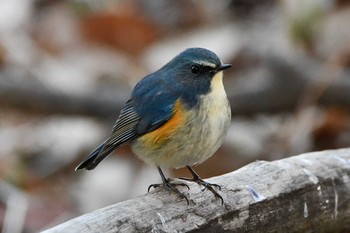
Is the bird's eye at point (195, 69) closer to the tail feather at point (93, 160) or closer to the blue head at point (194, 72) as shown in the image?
the blue head at point (194, 72)

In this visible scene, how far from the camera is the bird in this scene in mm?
4809

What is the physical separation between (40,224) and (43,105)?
1019mm

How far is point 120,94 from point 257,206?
125 inches

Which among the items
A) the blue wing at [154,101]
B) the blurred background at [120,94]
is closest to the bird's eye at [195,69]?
the blue wing at [154,101]

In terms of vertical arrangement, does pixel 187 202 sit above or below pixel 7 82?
below

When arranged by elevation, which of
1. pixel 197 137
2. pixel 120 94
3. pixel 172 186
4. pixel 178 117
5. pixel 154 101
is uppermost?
pixel 120 94

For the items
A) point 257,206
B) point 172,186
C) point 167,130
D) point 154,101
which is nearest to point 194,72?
point 154,101

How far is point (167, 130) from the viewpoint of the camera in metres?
4.82

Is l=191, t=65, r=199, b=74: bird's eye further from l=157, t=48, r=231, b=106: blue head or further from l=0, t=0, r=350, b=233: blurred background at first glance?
l=0, t=0, r=350, b=233: blurred background

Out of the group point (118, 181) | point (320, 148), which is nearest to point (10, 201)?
point (118, 181)

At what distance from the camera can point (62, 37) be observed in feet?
30.9

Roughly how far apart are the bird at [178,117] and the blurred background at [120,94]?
6.81 ft

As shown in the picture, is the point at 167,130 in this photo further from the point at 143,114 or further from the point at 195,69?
the point at 195,69

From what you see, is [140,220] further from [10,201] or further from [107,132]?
[107,132]
